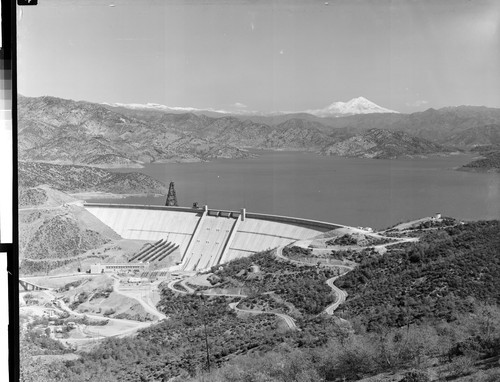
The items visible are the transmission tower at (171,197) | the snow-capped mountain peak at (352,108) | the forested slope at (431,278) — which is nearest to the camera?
the forested slope at (431,278)

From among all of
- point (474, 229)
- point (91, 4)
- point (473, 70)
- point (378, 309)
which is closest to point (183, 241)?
point (378, 309)

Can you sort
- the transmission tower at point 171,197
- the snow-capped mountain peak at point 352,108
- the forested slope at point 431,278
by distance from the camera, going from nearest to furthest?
1. the forested slope at point 431,278
2. the snow-capped mountain peak at point 352,108
3. the transmission tower at point 171,197

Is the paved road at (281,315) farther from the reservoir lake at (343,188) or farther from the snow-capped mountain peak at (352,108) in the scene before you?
the snow-capped mountain peak at (352,108)

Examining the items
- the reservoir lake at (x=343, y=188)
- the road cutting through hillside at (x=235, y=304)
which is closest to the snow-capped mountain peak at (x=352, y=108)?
the reservoir lake at (x=343, y=188)

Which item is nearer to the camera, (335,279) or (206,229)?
(335,279)

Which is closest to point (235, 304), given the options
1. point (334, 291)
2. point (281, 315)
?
point (281, 315)

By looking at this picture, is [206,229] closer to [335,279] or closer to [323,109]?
[335,279]

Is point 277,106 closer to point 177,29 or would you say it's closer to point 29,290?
point 177,29

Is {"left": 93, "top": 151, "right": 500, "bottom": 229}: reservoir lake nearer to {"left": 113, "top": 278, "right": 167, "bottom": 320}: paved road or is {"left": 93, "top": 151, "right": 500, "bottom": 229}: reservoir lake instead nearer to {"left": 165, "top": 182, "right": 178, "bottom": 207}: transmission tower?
{"left": 165, "top": 182, "right": 178, "bottom": 207}: transmission tower
